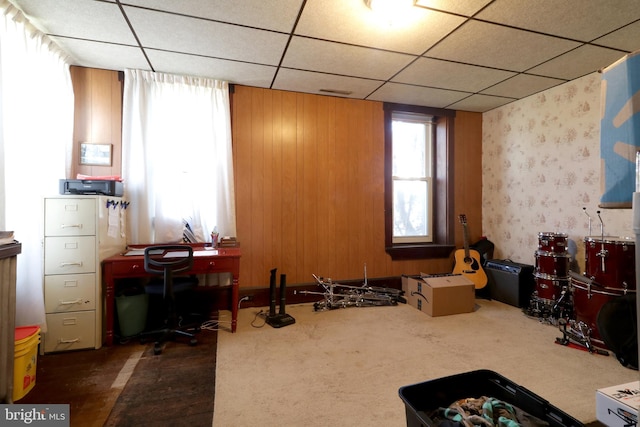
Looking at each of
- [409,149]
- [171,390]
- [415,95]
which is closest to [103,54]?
[171,390]

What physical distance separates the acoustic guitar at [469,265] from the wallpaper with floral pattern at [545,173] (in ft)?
1.68

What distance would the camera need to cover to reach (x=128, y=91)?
2789mm

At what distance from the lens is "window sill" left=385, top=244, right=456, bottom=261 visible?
3.72m

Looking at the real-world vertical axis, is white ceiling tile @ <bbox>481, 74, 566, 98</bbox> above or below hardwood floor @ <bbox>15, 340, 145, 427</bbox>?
above

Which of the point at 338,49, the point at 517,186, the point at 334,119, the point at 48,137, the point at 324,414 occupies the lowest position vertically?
the point at 324,414

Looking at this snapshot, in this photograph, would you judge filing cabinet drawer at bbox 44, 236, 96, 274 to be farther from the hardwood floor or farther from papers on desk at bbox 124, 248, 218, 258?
the hardwood floor

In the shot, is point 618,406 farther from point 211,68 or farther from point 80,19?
point 80,19

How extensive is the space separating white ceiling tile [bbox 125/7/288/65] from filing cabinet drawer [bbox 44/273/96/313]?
1.96 meters

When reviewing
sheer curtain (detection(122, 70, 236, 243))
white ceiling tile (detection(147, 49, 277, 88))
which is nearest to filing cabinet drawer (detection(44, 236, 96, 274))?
sheer curtain (detection(122, 70, 236, 243))

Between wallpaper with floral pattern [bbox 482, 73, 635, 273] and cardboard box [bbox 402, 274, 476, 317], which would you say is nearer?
wallpaper with floral pattern [bbox 482, 73, 635, 273]

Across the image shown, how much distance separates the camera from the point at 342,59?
2580 millimetres

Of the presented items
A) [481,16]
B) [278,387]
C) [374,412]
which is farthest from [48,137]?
[481,16]

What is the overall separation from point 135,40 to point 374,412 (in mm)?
3146

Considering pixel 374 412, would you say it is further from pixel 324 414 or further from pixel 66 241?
pixel 66 241
